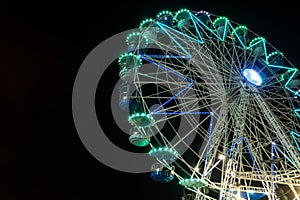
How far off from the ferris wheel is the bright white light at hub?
5 centimetres

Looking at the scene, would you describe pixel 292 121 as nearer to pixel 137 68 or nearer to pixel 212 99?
pixel 212 99

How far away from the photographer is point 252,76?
13.1m

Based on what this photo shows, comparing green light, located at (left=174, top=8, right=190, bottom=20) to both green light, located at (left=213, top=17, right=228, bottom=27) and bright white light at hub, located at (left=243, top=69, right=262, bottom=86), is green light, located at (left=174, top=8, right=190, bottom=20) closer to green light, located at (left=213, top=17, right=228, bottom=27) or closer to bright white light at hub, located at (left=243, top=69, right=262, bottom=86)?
green light, located at (left=213, top=17, right=228, bottom=27)

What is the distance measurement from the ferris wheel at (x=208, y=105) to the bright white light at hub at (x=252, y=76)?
0.15ft

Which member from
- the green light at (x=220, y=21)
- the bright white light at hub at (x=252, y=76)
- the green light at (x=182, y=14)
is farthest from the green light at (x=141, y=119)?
the green light at (x=220, y=21)

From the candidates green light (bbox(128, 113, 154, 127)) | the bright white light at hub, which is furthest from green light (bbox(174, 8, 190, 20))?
green light (bbox(128, 113, 154, 127))

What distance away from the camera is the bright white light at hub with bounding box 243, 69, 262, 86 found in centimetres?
1287

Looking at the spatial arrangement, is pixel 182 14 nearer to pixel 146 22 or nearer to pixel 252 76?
pixel 146 22

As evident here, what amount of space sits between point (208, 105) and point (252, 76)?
7.41 ft

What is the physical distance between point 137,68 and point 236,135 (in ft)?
13.2

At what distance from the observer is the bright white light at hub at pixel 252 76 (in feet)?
42.2

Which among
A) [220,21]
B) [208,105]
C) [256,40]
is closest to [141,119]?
[208,105]

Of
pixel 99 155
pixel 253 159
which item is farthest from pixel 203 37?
pixel 99 155

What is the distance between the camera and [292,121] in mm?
12734
